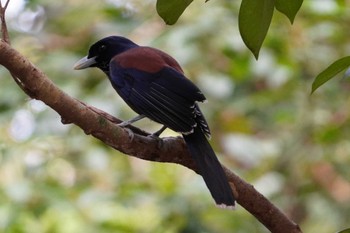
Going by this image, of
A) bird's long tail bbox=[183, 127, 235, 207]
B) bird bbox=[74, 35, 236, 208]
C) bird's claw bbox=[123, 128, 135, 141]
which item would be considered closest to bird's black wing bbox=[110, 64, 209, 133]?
bird bbox=[74, 35, 236, 208]

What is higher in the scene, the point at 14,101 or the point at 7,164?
the point at 14,101

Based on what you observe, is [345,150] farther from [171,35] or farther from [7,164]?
[7,164]

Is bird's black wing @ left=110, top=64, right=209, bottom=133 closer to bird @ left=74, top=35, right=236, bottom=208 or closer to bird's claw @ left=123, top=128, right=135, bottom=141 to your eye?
bird @ left=74, top=35, right=236, bottom=208

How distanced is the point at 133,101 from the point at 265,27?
0.99m

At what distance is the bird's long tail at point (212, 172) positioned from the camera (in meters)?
2.05

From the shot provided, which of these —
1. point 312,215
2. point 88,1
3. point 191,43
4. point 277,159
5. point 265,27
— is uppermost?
point 88,1

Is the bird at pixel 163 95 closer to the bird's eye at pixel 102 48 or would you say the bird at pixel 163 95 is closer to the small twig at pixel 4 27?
the bird's eye at pixel 102 48

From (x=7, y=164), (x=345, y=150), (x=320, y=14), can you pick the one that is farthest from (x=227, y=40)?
(x=7, y=164)

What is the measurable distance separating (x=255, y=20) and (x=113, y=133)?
17.9 inches

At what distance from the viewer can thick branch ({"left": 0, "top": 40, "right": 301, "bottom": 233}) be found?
1.62 m

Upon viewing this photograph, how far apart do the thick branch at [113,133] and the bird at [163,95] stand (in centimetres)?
4

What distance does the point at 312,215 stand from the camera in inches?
153

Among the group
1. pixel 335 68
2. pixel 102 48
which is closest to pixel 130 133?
pixel 335 68

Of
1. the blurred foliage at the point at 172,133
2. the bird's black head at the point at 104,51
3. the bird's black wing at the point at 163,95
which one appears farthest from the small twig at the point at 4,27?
the blurred foliage at the point at 172,133
